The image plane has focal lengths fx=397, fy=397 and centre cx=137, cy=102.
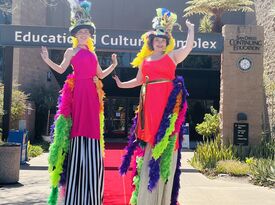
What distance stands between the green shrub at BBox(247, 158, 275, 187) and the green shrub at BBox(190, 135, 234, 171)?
5.24ft

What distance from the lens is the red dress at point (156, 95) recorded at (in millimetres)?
3852

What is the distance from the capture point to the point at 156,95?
12.6 ft

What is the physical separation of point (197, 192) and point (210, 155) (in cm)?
330

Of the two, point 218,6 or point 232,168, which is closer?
point 232,168

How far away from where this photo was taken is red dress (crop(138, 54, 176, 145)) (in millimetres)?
3852

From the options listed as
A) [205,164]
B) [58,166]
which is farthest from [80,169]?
[205,164]

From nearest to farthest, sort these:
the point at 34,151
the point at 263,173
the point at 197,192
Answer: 1. the point at 197,192
2. the point at 263,173
3. the point at 34,151

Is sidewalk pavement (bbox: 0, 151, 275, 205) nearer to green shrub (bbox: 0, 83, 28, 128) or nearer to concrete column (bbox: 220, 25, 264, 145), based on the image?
concrete column (bbox: 220, 25, 264, 145)

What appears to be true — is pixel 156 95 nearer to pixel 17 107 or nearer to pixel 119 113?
pixel 17 107

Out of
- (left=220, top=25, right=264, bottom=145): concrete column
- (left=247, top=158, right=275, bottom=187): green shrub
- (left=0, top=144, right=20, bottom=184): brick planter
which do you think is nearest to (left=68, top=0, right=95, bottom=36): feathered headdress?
(left=0, top=144, right=20, bottom=184): brick planter

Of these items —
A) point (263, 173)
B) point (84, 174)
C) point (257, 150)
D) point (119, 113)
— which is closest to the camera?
point (84, 174)

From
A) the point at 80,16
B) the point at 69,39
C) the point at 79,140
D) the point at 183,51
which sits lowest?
the point at 79,140

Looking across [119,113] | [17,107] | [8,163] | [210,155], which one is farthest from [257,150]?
[119,113]

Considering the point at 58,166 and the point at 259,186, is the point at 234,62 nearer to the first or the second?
the point at 259,186
